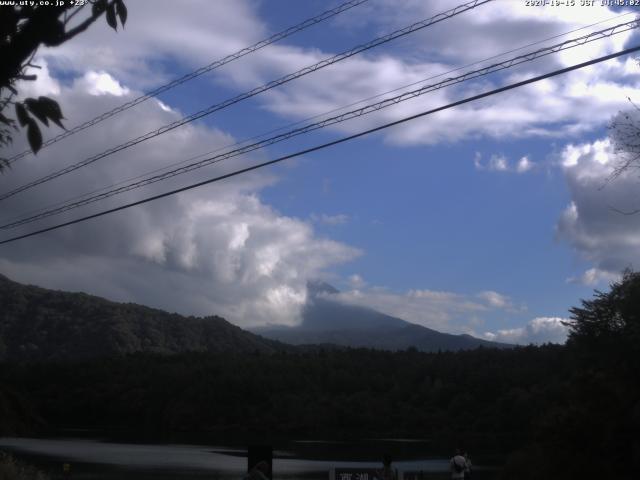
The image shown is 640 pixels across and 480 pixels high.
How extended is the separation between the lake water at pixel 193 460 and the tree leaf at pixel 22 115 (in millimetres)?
30972

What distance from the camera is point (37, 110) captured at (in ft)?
12.0

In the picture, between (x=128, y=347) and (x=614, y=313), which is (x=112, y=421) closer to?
(x=128, y=347)

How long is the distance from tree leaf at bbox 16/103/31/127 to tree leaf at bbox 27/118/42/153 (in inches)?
1.2

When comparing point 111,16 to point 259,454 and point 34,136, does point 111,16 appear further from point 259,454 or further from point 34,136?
point 259,454

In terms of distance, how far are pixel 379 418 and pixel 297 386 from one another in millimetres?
16352

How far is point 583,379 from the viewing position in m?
21.8

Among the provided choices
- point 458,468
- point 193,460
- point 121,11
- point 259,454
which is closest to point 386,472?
point 259,454

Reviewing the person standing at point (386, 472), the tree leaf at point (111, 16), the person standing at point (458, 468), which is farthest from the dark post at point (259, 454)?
the tree leaf at point (111, 16)

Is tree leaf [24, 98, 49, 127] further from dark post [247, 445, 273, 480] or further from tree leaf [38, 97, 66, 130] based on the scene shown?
dark post [247, 445, 273, 480]

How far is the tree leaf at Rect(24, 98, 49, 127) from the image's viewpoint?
363cm

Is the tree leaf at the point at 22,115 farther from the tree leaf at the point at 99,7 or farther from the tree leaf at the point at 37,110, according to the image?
the tree leaf at the point at 99,7

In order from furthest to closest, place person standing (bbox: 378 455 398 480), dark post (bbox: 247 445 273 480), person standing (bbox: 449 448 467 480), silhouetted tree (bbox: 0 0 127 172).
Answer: person standing (bbox: 449 448 467 480)
person standing (bbox: 378 455 398 480)
dark post (bbox: 247 445 273 480)
silhouetted tree (bbox: 0 0 127 172)

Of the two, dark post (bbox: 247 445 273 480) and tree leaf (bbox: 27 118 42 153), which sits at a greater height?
tree leaf (bbox: 27 118 42 153)

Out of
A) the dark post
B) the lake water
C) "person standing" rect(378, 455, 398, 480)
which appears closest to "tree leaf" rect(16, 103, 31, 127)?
the dark post
